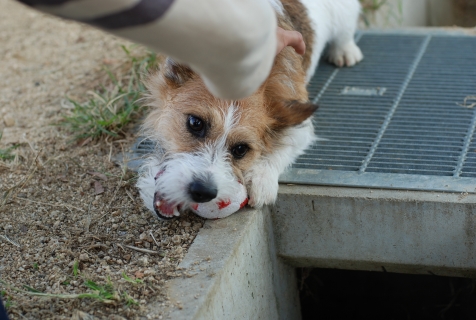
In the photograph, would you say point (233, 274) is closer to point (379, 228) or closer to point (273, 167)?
point (273, 167)

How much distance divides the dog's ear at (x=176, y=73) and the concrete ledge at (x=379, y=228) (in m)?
0.74

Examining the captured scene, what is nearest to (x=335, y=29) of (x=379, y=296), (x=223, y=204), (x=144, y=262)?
(x=379, y=296)

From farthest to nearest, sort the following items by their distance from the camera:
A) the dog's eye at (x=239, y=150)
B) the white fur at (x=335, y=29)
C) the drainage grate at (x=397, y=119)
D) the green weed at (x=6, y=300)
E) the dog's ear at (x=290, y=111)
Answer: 1. the white fur at (x=335, y=29)
2. the drainage grate at (x=397, y=119)
3. the dog's ear at (x=290, y=111)
4. the dog's eye at (x=239, y=150)
5. the green weed at (x=6, y=300)

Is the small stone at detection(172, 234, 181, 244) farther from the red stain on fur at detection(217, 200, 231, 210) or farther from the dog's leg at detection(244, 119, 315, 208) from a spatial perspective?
the dog's leg at detection(244, 119, 315, 208)

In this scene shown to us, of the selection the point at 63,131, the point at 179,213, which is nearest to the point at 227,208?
the point at 179,213

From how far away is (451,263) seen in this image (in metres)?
3.04

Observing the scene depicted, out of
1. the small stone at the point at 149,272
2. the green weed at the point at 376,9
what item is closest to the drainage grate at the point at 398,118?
the green weed at the point at 376,9

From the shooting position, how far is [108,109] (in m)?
3.93

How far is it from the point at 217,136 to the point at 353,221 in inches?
32.8

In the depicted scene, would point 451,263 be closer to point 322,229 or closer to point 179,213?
point 322,229

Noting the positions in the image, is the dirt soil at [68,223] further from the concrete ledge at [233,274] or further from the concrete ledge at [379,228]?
the concrete ledge at [379,228]

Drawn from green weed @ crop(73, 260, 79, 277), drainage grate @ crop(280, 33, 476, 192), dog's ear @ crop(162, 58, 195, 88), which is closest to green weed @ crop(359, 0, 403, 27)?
drainage grate @ crop(280, 33, 476, 192)

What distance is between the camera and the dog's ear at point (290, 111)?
2.98m

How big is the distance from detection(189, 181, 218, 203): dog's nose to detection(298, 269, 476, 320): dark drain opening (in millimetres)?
1881
